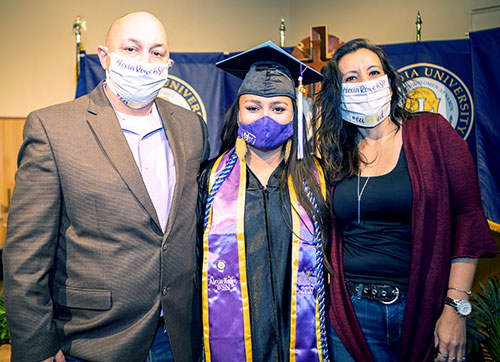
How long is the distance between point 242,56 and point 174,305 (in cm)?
117

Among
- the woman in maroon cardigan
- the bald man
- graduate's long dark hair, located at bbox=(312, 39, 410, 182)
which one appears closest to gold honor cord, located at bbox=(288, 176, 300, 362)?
the woman in maroon cardigan

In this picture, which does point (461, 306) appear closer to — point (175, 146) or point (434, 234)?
point (434, 234)

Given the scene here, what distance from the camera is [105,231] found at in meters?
1.54

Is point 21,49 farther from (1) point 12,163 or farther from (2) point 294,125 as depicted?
(2) point 294,125

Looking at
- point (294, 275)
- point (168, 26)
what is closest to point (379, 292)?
point (294, 275)

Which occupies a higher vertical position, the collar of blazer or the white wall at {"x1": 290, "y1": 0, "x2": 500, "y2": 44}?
the white wall at {"x1": 290, "y1": 0, "x2": 500, "y2": 44}

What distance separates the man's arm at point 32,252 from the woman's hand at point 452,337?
151 centimetres

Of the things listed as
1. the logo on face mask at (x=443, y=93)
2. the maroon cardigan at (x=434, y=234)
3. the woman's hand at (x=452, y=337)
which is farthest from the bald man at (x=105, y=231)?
the logo on face mask at (x=443, y=93)

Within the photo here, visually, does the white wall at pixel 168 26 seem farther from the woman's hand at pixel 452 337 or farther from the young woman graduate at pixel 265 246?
the woman's hand at pixel 452 337

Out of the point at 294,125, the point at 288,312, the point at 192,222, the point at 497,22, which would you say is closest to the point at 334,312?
the point at 288,312

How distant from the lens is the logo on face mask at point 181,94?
11.8 feet

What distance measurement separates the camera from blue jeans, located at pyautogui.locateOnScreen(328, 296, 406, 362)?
1.68 m

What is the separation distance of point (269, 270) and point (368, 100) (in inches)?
35.4

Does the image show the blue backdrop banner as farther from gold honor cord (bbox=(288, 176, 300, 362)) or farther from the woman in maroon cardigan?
gold honor cord (bbox=(288, 176, 300, 362))
